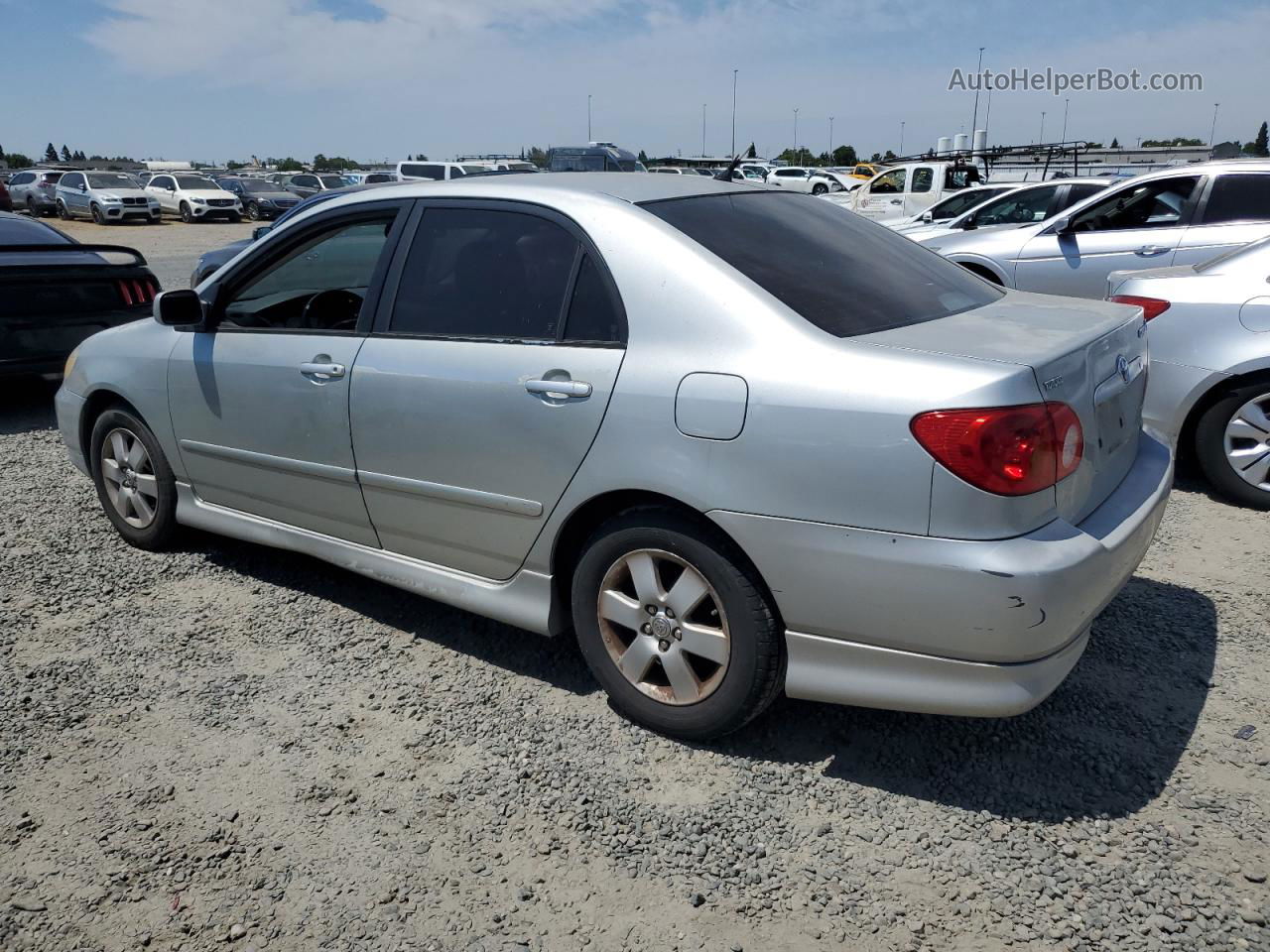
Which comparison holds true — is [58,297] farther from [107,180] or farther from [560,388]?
[107,180]

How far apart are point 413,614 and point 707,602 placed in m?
1.61

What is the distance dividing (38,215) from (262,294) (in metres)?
39.0

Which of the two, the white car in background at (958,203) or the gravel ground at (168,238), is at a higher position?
the white car in background at (958,203)

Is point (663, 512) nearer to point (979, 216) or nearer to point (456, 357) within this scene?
point (456, 357)

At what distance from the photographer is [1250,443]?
4941 mm

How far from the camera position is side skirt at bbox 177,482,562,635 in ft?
10.7

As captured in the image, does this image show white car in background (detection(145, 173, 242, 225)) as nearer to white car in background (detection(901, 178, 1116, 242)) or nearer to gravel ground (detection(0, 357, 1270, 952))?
white car in background (detection(901, 178, 1116, 242))

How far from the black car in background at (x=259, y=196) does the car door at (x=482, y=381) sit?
33384 mm

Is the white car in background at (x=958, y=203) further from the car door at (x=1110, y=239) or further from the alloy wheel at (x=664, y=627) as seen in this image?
the alloy wheel at (x=664, y=627)

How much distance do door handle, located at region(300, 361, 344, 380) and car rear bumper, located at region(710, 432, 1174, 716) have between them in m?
1.60

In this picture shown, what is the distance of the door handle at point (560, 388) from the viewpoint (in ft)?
9.69

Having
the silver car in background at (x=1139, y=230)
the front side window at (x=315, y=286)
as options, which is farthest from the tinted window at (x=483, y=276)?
the silver car in background at (x=1139, y=230)

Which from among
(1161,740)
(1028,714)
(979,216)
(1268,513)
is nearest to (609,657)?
(1028,714)

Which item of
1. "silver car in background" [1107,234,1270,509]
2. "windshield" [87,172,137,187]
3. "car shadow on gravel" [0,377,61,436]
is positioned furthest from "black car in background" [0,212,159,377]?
"windshield" [87,172,137,187]
